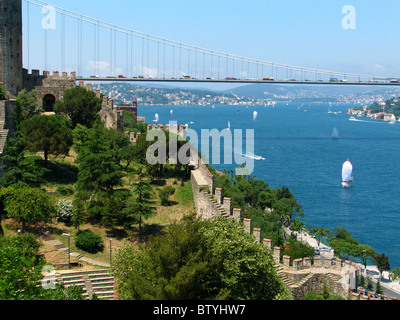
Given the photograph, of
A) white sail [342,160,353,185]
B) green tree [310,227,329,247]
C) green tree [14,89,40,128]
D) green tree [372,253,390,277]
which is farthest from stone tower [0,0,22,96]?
white sail [342,160,353,185]

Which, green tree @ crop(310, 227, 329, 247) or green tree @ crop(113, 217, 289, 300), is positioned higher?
green tree @ crop(113, 217, 289, 300)

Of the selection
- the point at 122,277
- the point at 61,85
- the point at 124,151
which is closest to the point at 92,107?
the point at 61,85

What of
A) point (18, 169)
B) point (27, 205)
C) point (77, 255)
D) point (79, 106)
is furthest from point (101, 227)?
point (79, 106)

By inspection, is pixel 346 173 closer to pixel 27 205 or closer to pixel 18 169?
pixel 18 169

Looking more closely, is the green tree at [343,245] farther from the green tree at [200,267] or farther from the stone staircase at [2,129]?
the stone staircase at [2,129]

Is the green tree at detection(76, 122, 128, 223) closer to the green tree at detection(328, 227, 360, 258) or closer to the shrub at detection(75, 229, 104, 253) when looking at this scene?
the shrub at detection(75, 229, 104, 253)
